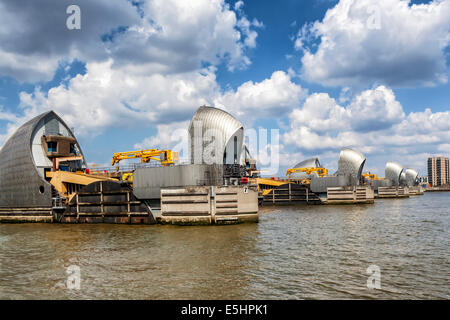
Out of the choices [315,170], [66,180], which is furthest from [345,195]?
[66,180]

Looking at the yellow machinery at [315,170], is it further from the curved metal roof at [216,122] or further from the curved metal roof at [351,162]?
the curved metal roof at [216,122]

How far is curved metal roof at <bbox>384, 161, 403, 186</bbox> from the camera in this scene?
511 ft

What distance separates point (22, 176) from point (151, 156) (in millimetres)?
21384

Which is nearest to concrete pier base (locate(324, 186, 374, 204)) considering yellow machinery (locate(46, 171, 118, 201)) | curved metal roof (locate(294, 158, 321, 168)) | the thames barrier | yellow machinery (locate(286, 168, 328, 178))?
yellow machinery (locate(286, 168, 328, 178))

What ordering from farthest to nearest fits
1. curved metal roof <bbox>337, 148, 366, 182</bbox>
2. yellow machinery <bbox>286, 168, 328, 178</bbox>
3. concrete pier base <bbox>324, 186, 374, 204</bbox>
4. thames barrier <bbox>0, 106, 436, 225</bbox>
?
1. yellow machinery <bbox>286, 168, 328, 178</bbox>
2. curved metal roof <bbox>337, 148, 366, 182</bbox>
3. concrete pier base <bbox>324, 186, 374, 204</bbox>
4. thames barrier <bbox>0, 106, 436, 225</bbox>

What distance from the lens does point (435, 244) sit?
26.3 meters

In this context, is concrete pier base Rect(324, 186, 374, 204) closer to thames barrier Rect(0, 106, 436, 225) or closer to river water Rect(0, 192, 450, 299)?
thames barrier Rect(0, 106, 436, 225)

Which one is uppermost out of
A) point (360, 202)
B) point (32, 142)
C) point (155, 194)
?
point (32, 142)

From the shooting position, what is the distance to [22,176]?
5362 cm

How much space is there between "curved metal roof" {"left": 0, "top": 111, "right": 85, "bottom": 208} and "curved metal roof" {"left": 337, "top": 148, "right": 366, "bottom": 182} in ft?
249

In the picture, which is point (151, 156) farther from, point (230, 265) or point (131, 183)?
point (230, 265)

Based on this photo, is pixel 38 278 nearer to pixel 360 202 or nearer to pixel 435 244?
pixel 435 244
